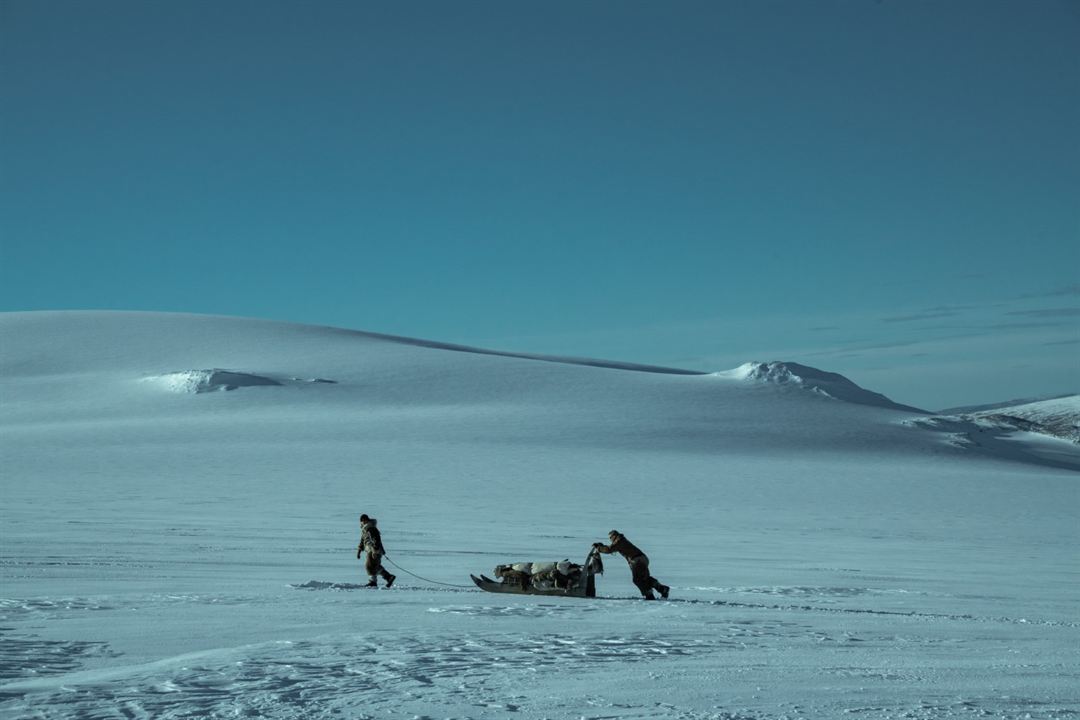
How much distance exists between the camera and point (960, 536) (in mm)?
21484

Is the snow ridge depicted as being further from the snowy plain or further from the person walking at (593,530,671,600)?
the person walking at (593,530,671,600)

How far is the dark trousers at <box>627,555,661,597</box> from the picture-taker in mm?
11734

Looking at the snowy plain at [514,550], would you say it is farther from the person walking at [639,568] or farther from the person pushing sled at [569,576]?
the person walking at [639,568]

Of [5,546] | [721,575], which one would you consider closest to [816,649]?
[721,575]

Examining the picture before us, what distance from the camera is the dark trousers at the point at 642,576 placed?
1173cm

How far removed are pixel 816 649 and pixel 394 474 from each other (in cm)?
2183

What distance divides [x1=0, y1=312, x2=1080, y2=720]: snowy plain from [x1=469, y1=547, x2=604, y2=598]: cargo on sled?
0.25 m

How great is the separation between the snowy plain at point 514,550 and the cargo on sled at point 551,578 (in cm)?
25

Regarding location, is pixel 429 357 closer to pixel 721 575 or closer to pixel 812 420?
pixel 812 420

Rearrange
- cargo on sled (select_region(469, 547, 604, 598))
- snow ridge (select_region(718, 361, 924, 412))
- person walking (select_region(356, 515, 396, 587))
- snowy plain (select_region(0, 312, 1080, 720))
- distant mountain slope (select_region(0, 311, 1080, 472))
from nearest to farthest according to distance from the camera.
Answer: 1. snowy plain (select_region(0, 312, 1080, 720))
2. cargo on sled (select_region(469, 547, 604, 598))
3. person walking (select_region(356, 515, 396, 587))
4. distant mountain slope (select_region(0, 311, 1080, 472))
5. snow ridge (select_region(718, 361, 924, 412))

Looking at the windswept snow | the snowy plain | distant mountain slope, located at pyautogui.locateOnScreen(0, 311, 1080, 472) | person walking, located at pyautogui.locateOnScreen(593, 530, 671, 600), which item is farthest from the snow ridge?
person walking, located at pyautogui.locateOnScreen(593, 530, 671, 600)

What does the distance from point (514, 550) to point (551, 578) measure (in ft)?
14.9

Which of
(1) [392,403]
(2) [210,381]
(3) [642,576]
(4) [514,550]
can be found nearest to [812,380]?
(1) [392,403]

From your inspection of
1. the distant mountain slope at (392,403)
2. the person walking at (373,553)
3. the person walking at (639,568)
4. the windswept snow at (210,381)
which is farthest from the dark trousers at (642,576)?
the windswept snow at (210,381)
